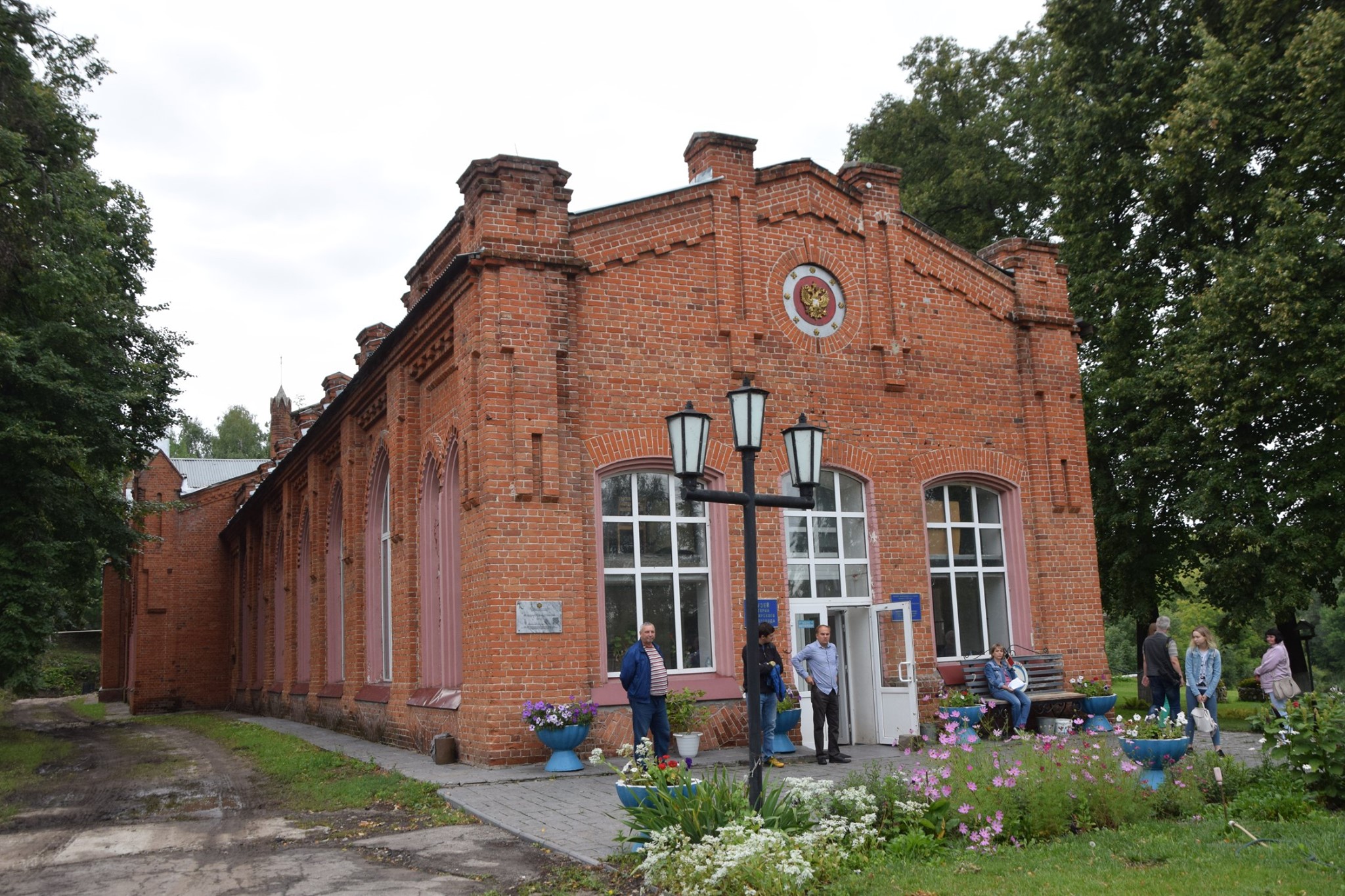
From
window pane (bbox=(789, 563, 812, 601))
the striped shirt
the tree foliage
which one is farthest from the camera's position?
the tree foliage

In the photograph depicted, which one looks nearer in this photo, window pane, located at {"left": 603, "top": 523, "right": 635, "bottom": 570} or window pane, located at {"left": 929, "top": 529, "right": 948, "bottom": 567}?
window pane, located at {"left": 603, "top": 523, "right": 635, "bottom": 570}

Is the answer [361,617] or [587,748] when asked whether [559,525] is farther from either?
[361,617]

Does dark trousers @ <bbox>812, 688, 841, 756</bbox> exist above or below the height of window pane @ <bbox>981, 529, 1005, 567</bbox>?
below

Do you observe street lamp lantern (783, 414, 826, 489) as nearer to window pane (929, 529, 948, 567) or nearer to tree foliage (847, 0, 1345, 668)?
window pane (929, 529, 948, 567)

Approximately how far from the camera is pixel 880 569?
15.1 m

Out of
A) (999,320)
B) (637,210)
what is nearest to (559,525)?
(637,210)

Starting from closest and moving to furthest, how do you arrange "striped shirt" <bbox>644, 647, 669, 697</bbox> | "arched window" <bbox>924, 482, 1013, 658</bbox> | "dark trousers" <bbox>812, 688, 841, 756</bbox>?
1. "striped shirt" <bbox>644, 647, 669, 697</bbox>
2. "dark trousers" <bbox>812, 688, 841, 756</bbox>
3. "arched window" <bbox>924, 482, 1013, 658</bbox>

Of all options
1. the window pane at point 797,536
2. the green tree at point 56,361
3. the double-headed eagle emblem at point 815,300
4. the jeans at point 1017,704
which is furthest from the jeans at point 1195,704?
the green tree at point 56,361

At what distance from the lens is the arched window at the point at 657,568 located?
45.3 ft

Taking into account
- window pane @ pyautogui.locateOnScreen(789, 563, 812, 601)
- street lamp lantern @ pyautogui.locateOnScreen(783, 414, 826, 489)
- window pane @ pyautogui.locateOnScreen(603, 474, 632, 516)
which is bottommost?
window pane @ pyautogui.locateOnScreen(789, 563, 812, 601)

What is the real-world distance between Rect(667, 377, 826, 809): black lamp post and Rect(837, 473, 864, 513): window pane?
6.33 metres

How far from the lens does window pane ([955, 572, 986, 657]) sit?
15.9 meters

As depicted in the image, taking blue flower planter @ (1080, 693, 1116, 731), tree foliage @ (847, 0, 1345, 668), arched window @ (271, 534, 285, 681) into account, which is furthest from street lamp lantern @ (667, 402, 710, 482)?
arched window @ (271, 534, 285, 681)

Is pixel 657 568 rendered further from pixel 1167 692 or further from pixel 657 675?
pixel 1167 692
